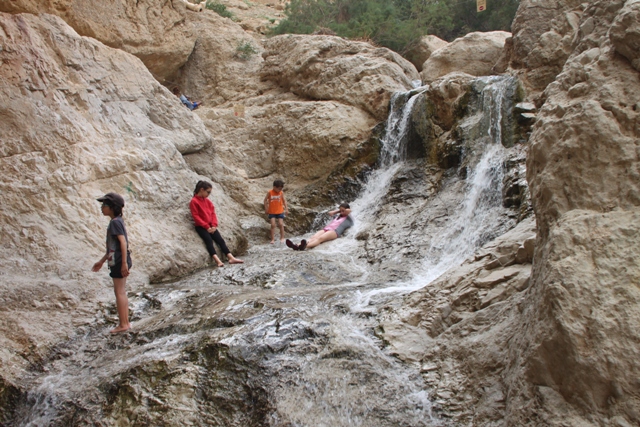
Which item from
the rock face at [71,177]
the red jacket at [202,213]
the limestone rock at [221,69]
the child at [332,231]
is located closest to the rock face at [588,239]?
the rock face at [71,177]

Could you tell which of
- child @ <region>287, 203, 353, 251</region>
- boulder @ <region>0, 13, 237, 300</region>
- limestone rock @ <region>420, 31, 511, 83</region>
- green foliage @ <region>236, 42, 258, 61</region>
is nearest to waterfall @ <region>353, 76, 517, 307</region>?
child @ <region>287, 203, 353, 251</region>

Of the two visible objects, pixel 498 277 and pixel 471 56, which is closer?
pixel 498 277

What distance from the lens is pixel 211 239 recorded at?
294 inches

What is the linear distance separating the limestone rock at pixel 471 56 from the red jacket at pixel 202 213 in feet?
30.7

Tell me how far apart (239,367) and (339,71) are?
379 inches

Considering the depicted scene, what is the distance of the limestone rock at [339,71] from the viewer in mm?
11508

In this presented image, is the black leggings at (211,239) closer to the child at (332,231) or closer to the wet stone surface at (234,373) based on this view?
the child at (332,231)

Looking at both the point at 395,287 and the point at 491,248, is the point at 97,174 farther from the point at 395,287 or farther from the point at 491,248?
the point at 491,248

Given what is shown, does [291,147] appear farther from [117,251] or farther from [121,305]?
[121,305]

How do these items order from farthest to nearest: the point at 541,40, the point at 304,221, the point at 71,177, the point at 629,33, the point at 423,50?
the point at 423,50 → the point at 304,221 → the point at 541,40 → the point at 71,177 → the point at 629,33

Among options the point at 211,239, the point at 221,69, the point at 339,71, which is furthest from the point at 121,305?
the point at 221,69

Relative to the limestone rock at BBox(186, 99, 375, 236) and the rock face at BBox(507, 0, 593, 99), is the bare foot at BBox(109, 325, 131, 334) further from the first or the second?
the rock face at BBox(507, 0, 593, 99)

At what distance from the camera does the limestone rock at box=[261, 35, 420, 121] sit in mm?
11508

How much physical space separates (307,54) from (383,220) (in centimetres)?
611
